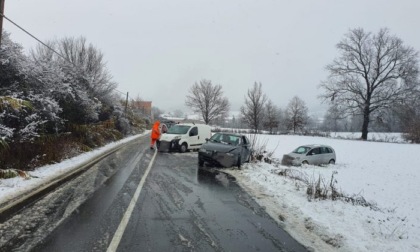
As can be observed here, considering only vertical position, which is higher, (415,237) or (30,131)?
(30,131)

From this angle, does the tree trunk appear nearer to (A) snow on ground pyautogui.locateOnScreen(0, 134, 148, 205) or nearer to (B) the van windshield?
(B) the van windshield

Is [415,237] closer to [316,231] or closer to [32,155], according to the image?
[316,231]

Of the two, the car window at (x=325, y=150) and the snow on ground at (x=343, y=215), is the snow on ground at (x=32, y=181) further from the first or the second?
the car window at (x=325, y=150)

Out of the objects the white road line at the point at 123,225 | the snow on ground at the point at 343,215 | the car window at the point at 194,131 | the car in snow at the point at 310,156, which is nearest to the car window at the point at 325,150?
the car in snow at the point at 310,156

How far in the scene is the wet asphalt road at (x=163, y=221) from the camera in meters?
5.09

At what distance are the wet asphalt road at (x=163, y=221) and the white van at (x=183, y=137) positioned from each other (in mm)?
10430

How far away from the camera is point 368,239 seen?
5.80 m

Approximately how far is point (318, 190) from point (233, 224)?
3406mm

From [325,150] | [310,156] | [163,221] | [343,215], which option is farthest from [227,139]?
[325,150]

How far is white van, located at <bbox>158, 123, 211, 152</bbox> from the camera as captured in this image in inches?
824

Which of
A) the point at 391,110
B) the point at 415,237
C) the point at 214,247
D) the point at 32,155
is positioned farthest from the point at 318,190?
the point at 391,110

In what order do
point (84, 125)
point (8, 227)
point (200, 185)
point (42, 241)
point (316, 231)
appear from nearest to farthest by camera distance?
point (42, 241) → point (8, 227) → point (316, 231) → point (200, 185) → point (84, 125)

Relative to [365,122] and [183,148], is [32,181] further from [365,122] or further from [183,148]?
[365,122]

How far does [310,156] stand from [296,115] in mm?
62282
